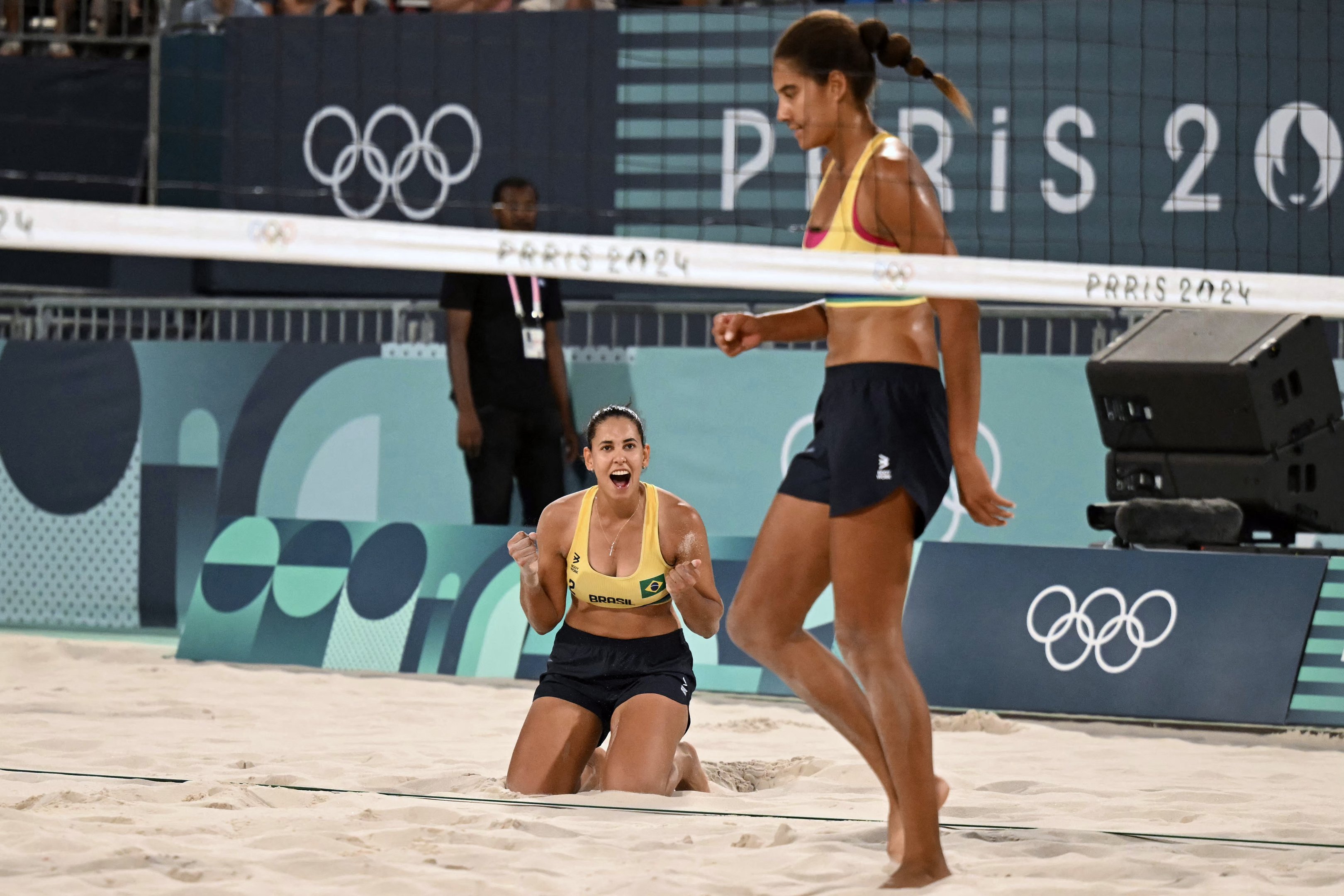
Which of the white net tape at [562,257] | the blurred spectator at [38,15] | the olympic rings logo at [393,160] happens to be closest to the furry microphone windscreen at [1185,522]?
the white net tape at [562,257]

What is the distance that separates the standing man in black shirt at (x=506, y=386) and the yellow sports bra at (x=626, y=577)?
10.3 ft

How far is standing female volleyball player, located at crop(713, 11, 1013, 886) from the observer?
3.35 meters

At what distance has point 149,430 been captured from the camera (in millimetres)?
8898

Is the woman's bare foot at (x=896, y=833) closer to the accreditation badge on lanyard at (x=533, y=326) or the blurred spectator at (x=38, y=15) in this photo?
the accreditation badge on lanyard at (x=533, y=326)

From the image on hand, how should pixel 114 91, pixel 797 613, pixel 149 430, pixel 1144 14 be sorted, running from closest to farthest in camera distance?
pixel 797 613 < pixel 1144 14 < pixel 149 430 < pixel 114 91

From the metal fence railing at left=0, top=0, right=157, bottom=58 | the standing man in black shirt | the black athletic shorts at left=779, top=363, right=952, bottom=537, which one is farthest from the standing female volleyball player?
the metal fence railing at left=0, top=0, right=157, bottom=58

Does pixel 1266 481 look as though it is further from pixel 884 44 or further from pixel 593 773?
pixel 884 44

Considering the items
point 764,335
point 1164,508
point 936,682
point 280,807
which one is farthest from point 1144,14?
point 280,807

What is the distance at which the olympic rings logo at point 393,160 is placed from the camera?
909cm

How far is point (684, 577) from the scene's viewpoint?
4.38m

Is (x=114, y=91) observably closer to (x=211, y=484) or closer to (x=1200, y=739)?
(x=211, y=484)

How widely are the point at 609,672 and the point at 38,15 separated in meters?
7.43

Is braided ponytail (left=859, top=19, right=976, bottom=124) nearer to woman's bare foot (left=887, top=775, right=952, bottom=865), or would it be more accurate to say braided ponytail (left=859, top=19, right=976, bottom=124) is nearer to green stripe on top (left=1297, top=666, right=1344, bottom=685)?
woman's bare foot (left=887, top=775, right=952, bottom=865)

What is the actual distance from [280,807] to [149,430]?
17.1ft
